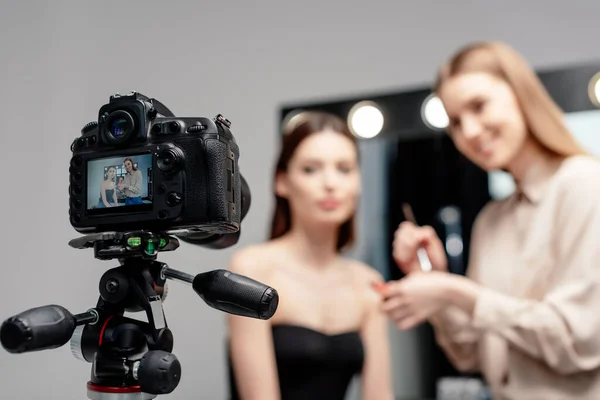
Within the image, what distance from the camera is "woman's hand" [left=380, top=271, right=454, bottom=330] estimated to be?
1.27 m

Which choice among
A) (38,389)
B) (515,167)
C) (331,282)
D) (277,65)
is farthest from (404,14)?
(38,389)

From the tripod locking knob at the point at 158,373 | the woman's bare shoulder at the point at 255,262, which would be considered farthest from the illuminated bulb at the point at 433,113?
the tripod locking knob at the point at 158,373

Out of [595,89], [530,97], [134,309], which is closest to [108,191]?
[134,309]

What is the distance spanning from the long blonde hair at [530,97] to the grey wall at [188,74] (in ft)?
0.85

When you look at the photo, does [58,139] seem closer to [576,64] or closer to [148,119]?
[148,119]

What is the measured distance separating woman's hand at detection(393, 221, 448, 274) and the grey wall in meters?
0.36

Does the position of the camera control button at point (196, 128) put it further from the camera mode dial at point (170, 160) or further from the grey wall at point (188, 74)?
the grey wall at point (188, 74)

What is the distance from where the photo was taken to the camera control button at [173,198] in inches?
23.9

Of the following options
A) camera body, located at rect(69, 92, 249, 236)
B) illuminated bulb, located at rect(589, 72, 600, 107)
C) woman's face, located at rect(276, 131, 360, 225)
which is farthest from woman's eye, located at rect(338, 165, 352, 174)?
camera body, located at rect(69, 92, 249, 236)

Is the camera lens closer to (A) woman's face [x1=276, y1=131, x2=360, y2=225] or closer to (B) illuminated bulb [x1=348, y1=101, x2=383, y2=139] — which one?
(A) woman's face [x1=276, y1=131, x2=360, y2=225]

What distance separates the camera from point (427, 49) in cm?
162

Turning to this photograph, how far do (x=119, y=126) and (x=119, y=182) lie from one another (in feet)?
0.19

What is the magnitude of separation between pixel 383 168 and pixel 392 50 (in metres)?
0.37

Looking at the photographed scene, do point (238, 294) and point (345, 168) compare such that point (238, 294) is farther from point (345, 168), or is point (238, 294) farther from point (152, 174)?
point (345, 168)
